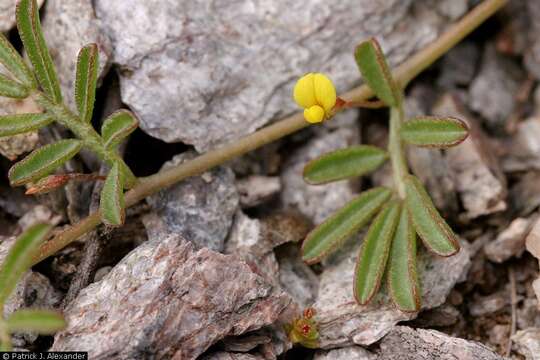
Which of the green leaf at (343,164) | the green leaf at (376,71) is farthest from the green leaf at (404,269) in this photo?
the green leaf at (376,71)

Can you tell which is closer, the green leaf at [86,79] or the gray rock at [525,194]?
the green leaf at [86,79]

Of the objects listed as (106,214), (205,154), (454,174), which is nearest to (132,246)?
(106,214)

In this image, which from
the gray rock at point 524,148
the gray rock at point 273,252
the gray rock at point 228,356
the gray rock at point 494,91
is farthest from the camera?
the gray rock at point 494,91

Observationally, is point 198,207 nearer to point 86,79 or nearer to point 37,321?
point 86,79

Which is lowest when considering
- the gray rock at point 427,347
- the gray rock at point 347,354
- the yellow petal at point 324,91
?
the gray rock at point 427,347

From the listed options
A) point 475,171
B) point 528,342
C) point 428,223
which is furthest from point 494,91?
point 528,342

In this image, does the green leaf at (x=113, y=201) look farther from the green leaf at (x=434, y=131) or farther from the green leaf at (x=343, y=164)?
the green leaf at (x=434, y=131)

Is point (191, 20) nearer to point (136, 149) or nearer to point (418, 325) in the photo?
point (136, 149)
